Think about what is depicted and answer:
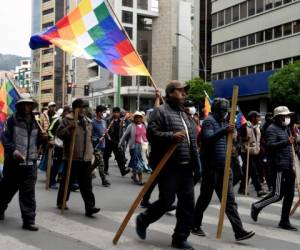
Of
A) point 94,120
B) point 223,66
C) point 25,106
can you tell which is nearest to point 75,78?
point 223,66

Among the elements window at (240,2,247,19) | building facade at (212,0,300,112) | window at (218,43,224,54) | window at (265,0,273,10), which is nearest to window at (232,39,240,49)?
building facade at (212,0,300,112)

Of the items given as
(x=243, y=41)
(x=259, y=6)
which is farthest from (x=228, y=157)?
(x=243, y=41)

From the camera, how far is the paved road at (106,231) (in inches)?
265

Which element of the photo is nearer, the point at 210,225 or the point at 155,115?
the point at 155,115

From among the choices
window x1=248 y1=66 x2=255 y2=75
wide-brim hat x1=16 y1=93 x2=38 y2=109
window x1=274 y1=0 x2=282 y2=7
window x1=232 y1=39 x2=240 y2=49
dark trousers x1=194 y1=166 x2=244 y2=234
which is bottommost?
dark trousers x1=194 y1=166 x2=244 y2=234

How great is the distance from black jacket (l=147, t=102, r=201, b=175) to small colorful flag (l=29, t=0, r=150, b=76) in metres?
2.22

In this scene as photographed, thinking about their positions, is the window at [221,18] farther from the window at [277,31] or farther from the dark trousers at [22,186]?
the dark trousers at [22,186]

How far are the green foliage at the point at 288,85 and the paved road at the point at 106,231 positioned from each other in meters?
30.0

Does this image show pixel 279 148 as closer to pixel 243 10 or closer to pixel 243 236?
pixel 243 236

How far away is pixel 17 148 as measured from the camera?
7688 millimetres

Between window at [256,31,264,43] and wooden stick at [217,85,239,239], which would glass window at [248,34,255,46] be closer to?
window at [256,31,264,43]

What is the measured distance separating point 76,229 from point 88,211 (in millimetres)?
986

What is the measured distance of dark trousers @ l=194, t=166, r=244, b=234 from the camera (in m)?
7.07

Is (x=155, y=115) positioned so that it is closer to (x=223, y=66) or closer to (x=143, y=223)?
(x=143, y=223)
